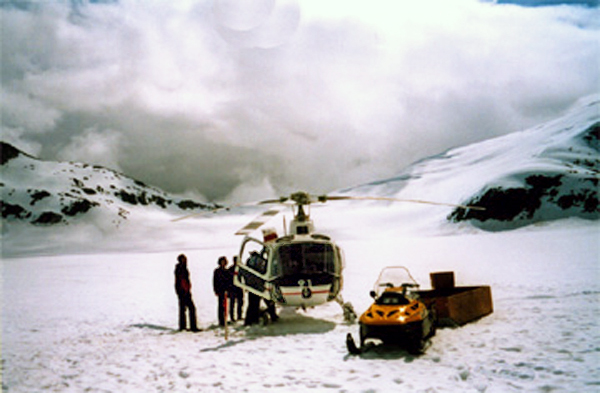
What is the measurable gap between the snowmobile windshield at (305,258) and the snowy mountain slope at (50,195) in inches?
5137

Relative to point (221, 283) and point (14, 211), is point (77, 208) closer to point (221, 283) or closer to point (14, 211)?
point (14, 211)

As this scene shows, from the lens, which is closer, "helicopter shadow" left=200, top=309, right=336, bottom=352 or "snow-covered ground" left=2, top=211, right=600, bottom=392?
"snow-covered ground" left=2, top=211, right=600, bottom=392

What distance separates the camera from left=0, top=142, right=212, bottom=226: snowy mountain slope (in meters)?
138

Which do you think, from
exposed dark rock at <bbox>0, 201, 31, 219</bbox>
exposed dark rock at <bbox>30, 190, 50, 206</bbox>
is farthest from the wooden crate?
exposed dark rock at <bbox>30, 190, 50, 206</bbox>

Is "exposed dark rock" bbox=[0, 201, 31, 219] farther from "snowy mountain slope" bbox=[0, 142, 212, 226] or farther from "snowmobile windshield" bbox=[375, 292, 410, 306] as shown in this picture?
"snowmobile windshield" bbox=[375, 292, 410, 306]

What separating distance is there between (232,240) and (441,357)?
289ft

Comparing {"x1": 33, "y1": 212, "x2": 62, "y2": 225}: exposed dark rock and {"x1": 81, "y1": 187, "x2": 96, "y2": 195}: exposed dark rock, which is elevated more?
{"x1": 81, "y1": 187, "x2": 96, "y2": 195}: exposed dark rock

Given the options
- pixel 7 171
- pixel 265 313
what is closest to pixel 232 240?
pixel 265 313

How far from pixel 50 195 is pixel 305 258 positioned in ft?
565

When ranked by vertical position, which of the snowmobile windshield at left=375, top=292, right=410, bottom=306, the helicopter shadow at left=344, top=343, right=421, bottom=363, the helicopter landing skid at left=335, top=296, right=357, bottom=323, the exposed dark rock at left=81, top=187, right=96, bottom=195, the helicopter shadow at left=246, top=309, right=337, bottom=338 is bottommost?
the helicopter shadow at left=246, top=309, right=337, bottom=338

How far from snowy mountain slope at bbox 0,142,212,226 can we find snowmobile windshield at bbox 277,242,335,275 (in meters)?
130

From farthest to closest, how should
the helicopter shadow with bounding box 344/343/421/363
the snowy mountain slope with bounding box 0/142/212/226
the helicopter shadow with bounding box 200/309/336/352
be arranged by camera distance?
1. the snowy mountain slope with bounding box 0/142/212/226
2. the helicopter shadow with bounding box 200/309/336/352
3. the helicopter shadow with bounding box 344/343/421/363

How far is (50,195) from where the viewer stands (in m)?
157

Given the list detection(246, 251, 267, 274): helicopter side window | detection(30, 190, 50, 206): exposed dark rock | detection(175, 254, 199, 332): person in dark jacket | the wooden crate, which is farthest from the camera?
detection(30, 190, 50, 206): exposed dark rock
